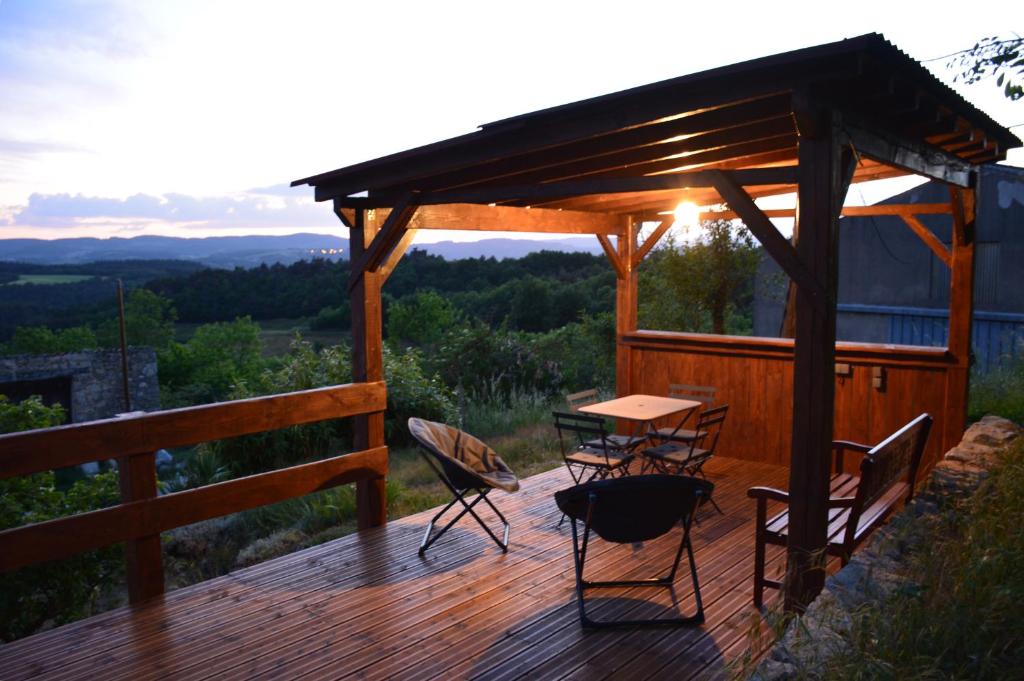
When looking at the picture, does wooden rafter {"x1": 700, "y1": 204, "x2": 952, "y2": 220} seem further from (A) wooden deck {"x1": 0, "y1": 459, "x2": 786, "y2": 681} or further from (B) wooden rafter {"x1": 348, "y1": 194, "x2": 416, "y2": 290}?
(A) wooden deck {"x1": 0, "y1": 459, "x2": 786, "y2": 681}

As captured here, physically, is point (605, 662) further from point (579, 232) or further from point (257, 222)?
point (257, 222)

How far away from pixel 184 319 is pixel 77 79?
26982 mm

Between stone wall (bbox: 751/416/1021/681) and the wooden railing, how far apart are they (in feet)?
10.4

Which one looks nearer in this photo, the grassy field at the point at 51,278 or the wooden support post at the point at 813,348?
the wooden support post at the point at 813,348

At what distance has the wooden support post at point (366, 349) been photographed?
536 cm

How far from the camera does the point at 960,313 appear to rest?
5984mm

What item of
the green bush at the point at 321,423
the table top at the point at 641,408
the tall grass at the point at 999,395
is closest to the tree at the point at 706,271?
the tall grass at the point at 999,395

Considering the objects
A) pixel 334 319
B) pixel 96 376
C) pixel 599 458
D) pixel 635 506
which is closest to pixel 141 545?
pixel 635 506

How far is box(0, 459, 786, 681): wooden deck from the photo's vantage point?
11.0ft

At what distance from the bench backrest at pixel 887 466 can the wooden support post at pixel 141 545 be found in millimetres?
3659

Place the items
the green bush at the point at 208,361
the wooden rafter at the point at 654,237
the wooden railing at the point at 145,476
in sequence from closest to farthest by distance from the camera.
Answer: the wooden railing at the point at 145,476
the wooden rafter at the point at 654,237
the green bush at the point at 208,361

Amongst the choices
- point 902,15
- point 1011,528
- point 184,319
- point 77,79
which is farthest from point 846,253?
point 184,319

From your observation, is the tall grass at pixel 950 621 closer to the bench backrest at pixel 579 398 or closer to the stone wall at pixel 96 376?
the bench backrest at pixel 579 398

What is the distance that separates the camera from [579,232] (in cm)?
721
